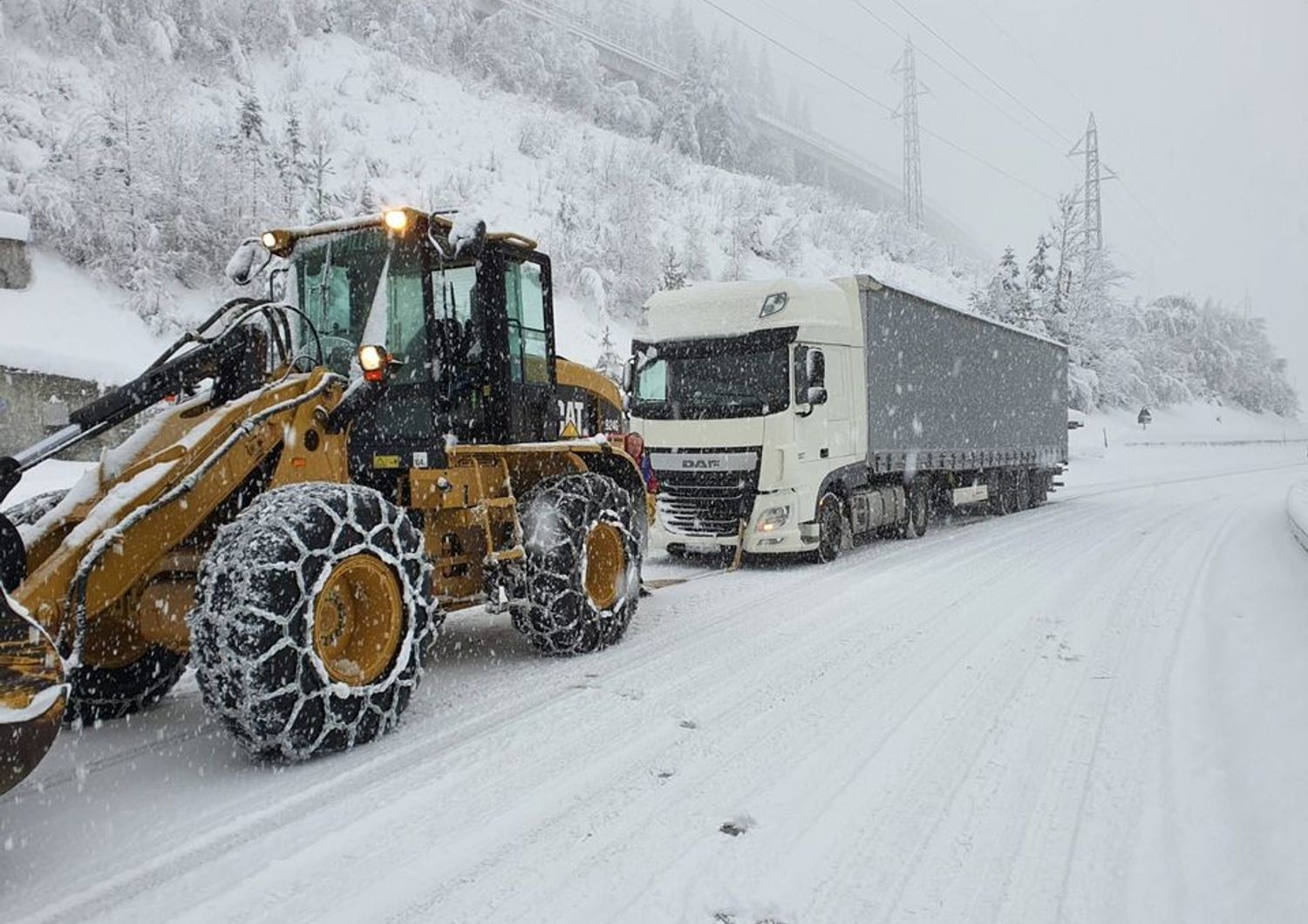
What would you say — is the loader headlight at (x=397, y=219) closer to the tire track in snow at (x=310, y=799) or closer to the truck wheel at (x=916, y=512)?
the tire track in snow at (x=310, y=799)

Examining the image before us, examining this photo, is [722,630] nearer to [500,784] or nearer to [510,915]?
[500,784]

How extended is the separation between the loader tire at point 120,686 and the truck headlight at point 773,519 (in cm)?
668

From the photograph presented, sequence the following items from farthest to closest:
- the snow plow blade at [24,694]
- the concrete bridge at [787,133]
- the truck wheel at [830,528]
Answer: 1. the concrete bridge at [787,133]
2. the truck wheel at [830,528]
3. the snow plow blade at [24,694]

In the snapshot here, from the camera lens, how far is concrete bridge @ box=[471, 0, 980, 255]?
53.5m

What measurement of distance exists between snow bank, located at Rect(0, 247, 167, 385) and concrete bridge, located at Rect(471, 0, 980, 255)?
36138 mm

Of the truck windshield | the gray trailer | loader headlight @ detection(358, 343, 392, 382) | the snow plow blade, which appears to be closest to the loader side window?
loader headlight @ detection(358, 343, 392, 382)

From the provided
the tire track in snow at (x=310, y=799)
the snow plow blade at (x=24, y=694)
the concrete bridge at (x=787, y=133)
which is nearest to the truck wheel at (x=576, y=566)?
the tire track in snow at (x=310, y=799)

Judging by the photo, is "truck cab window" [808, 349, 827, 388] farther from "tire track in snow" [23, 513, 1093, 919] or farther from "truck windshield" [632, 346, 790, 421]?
"tire track in snow" [23, 513, 1093, 919]

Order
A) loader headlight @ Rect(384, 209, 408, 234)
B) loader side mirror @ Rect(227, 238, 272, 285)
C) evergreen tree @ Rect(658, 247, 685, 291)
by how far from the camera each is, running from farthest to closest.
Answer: evergreen tree @ Rect(658, 247, 685, 291) < loader headlight @ Rect(384, 209, 408, 234) < loader side mirror @ Rect(227, 238, 272, 285)

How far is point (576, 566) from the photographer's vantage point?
6031 millimetres

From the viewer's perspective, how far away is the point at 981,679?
213 inches

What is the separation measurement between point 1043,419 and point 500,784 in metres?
18.7

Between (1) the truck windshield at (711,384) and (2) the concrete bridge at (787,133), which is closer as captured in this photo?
(1) the truck windshield at (711,384)

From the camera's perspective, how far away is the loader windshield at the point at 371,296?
538cm
